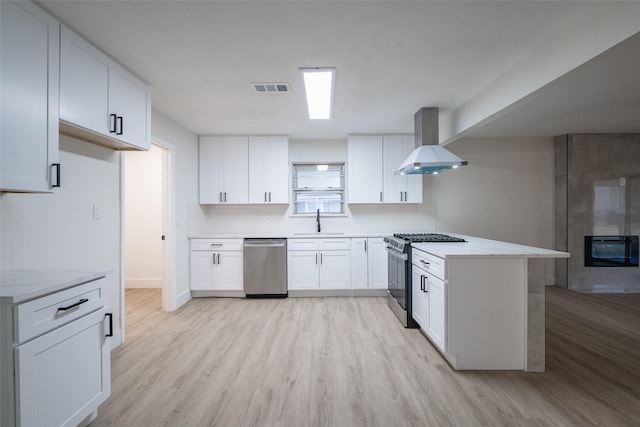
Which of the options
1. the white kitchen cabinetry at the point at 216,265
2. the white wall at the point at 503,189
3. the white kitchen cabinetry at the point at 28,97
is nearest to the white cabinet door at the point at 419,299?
the white wall at the point at 503,189

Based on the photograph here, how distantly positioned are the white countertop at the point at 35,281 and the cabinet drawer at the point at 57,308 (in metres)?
0.04

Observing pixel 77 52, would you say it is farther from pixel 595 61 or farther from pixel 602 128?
pixel 602 128

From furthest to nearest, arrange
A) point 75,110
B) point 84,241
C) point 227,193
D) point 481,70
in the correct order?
1. point 227,193
2. point 481,70
3. point 84,241
4. point 75,110

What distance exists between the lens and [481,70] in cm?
271

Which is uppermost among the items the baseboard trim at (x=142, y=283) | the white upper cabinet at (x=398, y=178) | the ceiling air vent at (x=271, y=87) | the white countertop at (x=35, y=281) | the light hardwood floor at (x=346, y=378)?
the ceiling air vent at (x=271, y=87)

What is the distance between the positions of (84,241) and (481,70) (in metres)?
3.76

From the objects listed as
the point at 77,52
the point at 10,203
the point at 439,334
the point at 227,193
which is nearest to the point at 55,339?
the point at 10,203

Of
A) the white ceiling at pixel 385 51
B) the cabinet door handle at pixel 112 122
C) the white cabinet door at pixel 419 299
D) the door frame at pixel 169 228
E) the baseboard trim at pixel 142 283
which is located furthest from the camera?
the baseboard trim at pixel 142 283

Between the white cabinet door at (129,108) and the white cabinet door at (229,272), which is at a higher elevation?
the white cabinet door at (129,108)

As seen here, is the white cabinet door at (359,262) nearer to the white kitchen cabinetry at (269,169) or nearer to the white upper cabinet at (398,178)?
the white upper cabinet at (398,178)

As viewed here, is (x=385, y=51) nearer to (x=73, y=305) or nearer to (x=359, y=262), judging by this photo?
(x=73, y=305)

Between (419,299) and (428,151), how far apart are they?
1.68 metres

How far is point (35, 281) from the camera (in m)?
1.55

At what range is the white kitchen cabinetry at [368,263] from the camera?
4582mm
